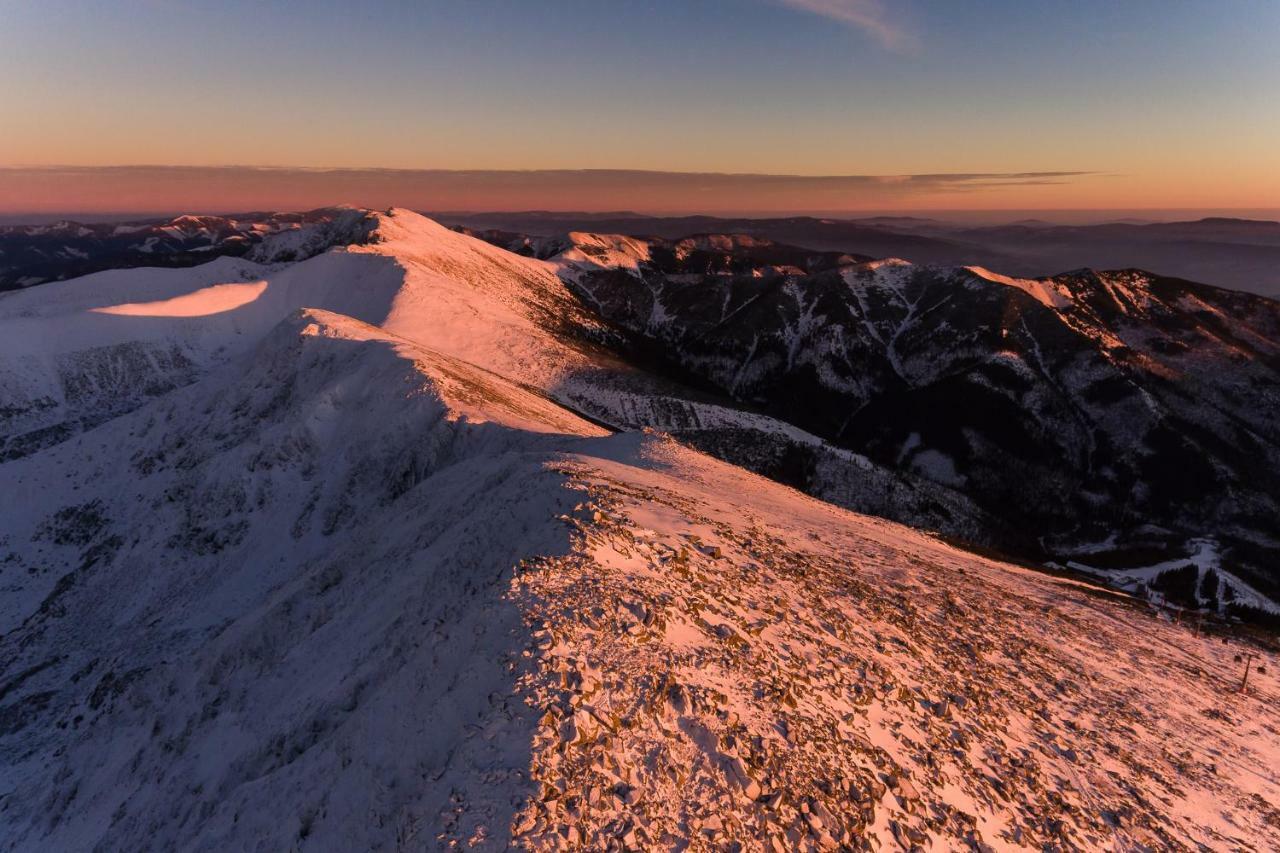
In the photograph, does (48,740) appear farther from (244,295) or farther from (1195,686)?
(244,295)

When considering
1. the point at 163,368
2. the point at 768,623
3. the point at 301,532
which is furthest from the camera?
the point at 163,368

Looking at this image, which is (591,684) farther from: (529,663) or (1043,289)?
(1043,289)

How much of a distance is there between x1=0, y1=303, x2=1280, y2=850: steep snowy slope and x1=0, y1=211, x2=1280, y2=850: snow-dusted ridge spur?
0.34 feet

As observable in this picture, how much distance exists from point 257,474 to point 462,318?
61.9m

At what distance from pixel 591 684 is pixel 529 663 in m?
1.45

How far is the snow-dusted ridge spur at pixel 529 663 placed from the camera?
1153 centimetres

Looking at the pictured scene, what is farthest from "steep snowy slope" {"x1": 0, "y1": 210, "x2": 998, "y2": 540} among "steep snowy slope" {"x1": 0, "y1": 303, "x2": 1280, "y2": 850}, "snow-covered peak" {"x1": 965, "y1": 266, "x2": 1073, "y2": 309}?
"snow-covered peak" {"x1": 965, "y1": 266, "x2": 1073, "y2": 309}

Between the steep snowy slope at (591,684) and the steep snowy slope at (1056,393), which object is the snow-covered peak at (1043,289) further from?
the steep snowy slope at (591,684)

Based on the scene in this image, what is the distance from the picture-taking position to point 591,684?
1226cm

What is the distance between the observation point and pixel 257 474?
44312 mm

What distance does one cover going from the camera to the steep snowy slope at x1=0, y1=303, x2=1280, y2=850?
11344mm

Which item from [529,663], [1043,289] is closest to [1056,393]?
[1043,289]

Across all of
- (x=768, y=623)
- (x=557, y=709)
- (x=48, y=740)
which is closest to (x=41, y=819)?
(x=48, y=740)

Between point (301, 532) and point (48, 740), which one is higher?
point (301, 532)
